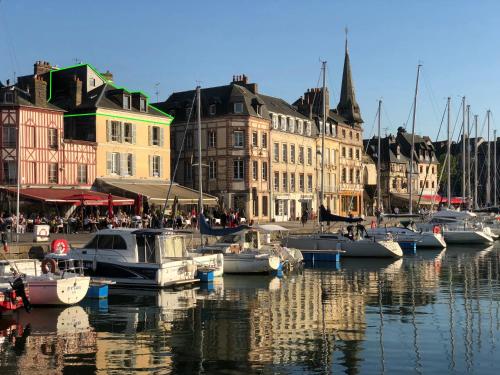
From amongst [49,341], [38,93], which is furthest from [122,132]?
[49,341]

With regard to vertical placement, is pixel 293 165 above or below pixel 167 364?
above

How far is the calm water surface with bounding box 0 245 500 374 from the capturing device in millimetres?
14211

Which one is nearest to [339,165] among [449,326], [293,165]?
[293,165]

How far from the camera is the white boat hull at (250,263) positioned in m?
30.3

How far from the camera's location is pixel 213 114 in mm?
57250

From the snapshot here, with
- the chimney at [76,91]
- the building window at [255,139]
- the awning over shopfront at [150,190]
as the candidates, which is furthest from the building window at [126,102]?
the building window at [255,139]

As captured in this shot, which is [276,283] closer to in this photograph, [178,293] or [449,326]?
[178,293]

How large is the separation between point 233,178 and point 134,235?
31572 millimetres

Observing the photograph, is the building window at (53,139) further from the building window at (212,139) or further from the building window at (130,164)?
the building window at (212,139)

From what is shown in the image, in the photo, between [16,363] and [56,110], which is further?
[56,110]

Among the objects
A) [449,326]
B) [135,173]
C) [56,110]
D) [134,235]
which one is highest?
[56,110]

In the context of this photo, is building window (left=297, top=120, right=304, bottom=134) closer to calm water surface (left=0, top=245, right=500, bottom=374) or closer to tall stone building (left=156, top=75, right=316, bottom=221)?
tall stone building (left=156, top=75, right=316, bottom=221)

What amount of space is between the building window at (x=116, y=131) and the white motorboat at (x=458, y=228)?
22.2 m

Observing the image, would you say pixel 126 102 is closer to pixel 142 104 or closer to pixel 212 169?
pixel 142 104
